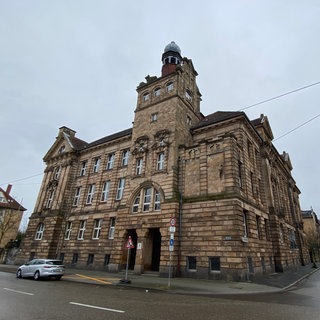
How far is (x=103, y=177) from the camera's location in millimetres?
29297

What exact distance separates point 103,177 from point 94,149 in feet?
16.2

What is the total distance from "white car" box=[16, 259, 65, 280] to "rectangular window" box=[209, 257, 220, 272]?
1063 cm

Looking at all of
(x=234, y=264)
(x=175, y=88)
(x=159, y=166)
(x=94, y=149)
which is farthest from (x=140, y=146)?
(x=234, y=264)

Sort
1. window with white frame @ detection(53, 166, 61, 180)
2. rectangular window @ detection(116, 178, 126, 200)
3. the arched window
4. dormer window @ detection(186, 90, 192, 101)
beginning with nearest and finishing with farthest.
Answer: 1. the arched window
2. rectangular window @ detection(116, 178, 126, 200)
3. dormer window @ detection(186, 90, 192, 101)
4. window with white frame @ detection(53, 166, 61, 180)

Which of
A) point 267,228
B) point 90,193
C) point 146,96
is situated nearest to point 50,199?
point 90,193

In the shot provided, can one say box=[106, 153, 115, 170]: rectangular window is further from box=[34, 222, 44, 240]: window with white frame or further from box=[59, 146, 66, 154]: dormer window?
box=[34, 222, 44, 240]: window with white frame

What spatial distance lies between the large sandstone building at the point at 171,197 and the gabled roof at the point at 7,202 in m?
25.3

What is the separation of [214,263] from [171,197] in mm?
6103

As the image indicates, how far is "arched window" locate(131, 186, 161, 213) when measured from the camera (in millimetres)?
21453

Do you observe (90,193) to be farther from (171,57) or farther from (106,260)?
(171,57)

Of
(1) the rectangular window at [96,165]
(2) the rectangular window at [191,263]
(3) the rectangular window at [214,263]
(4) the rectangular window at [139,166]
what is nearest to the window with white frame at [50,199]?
(1) the rectangular window at [96,165]

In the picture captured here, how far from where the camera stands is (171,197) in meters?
20.3

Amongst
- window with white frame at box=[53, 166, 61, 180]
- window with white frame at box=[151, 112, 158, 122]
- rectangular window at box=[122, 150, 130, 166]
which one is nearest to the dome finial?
window with white frame at box=[151, 112, 158, 122]

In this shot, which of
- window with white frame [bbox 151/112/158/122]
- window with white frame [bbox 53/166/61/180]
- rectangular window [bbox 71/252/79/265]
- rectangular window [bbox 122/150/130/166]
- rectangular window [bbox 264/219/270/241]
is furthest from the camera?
window with white frame [bbox 53/166/61/180]
